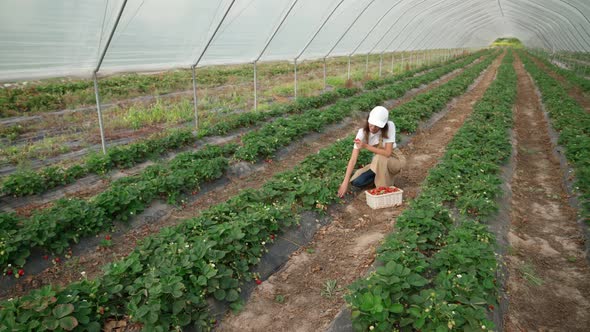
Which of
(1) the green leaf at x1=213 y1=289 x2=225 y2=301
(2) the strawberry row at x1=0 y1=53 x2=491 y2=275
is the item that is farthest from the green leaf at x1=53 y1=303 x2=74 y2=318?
(2) the strawberry row at x1=0 y1=53 x2=491 y2=275

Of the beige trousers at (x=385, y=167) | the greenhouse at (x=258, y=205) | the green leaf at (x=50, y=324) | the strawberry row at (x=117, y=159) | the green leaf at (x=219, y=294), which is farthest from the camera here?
the strawberry row at (x=117, y=159)

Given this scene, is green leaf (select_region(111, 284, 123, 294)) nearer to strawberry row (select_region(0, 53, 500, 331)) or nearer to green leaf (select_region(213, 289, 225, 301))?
strawberry row (select_region(0, 53, 500, 331))

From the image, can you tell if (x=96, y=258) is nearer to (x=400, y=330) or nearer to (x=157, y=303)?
(x=157, y=303)

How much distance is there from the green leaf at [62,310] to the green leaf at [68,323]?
0.03 meters

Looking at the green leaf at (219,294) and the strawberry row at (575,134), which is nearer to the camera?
the green leaf at (219,294)

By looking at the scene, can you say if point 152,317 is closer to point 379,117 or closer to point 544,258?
point 379,117

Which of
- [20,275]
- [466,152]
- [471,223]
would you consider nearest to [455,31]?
[466,152]

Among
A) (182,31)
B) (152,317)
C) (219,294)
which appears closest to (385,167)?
(219,294)

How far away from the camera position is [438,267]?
331 cm

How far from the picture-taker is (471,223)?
3932 millimetres

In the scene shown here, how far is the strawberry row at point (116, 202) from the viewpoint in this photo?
12.8 feet

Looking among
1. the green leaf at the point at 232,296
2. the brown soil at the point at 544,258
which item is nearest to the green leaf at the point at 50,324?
the green leaf at the point at 232,296

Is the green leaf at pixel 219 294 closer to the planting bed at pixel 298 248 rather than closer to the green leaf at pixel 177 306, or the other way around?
the planting bed at pixel 298 248

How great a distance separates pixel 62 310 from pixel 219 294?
1.14 metres
